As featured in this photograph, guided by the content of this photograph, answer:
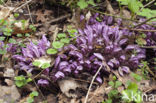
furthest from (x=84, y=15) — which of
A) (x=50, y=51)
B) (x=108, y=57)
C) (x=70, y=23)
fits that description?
(x=50, y=51)

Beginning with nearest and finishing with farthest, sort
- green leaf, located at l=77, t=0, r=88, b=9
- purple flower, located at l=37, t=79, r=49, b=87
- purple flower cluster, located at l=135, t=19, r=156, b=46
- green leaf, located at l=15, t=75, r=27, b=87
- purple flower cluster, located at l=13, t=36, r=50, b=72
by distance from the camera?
green leaf, located at l=15, t=75, r=27, b=87 → purple flower, located at l=37, t=79, r=49, b=87 → purple flower cluster, located at l=13, t=36, r=50, b=72 → green leaf, located at l=77, t=0, r=88, b=9 → purple flower cluster, located at l=135, t=19, r=156, b=46

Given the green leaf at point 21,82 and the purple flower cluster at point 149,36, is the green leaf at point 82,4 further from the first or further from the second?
the green leaf at point 21,82

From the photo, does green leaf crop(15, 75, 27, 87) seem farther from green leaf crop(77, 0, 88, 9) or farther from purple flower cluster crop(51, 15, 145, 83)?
green leaf crop(77, 0, 88, 9)

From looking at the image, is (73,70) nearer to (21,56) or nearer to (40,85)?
(40,85)

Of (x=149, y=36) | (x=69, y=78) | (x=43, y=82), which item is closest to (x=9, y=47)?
(x=43, y=82)

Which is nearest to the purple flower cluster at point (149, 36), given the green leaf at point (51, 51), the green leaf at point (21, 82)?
the green leaf at point (51, 51)

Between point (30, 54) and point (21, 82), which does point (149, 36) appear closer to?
point (30, 54)

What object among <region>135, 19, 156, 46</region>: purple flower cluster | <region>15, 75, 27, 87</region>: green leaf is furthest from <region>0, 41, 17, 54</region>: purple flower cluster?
<region>135, 19, 156, 46</region>: purple flower cluster
